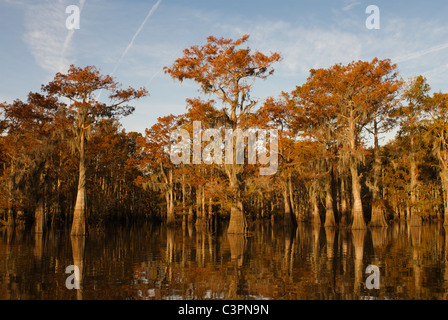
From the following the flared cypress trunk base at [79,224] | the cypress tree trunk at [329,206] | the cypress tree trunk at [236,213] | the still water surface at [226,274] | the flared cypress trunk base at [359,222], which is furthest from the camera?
the cypress tree trunk at [329,206]

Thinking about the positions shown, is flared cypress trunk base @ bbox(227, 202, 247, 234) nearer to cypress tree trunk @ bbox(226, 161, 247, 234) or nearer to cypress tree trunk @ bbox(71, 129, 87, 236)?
cypress tree trunk @ bbox(226, 161, 247, 234)

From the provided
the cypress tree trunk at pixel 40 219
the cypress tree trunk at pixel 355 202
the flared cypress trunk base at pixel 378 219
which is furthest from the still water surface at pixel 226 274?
the flared cypress trunk base at pixel 378 219

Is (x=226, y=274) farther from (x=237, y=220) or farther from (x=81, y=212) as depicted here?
(x=81, y=212)

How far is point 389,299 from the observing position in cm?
769

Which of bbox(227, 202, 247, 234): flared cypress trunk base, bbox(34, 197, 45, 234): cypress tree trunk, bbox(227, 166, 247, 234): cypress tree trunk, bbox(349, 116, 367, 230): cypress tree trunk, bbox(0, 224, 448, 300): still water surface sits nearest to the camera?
bbox(0, 224, 448, 300): still water surface

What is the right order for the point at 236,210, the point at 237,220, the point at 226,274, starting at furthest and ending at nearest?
the point at 237,220 < the point at 236,210 < the point at 226,274

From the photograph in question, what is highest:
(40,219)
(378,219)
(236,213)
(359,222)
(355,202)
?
(355,202)

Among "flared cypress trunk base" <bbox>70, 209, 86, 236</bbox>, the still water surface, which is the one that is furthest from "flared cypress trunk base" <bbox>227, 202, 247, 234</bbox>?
the still water surface

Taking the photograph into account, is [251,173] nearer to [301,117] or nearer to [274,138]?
[274,138]

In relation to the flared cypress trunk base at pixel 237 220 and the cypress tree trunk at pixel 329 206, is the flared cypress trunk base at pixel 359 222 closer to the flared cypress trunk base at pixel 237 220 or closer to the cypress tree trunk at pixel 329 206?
the cypress tree trunk at pixel 329 206

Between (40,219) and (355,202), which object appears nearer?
(40,219)

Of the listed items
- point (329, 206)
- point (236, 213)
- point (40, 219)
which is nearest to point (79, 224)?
point (40, 219)

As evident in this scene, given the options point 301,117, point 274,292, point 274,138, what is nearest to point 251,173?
point 274,138

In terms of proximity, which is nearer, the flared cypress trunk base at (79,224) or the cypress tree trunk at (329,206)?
the flared cypress trunk base at (79,224)
